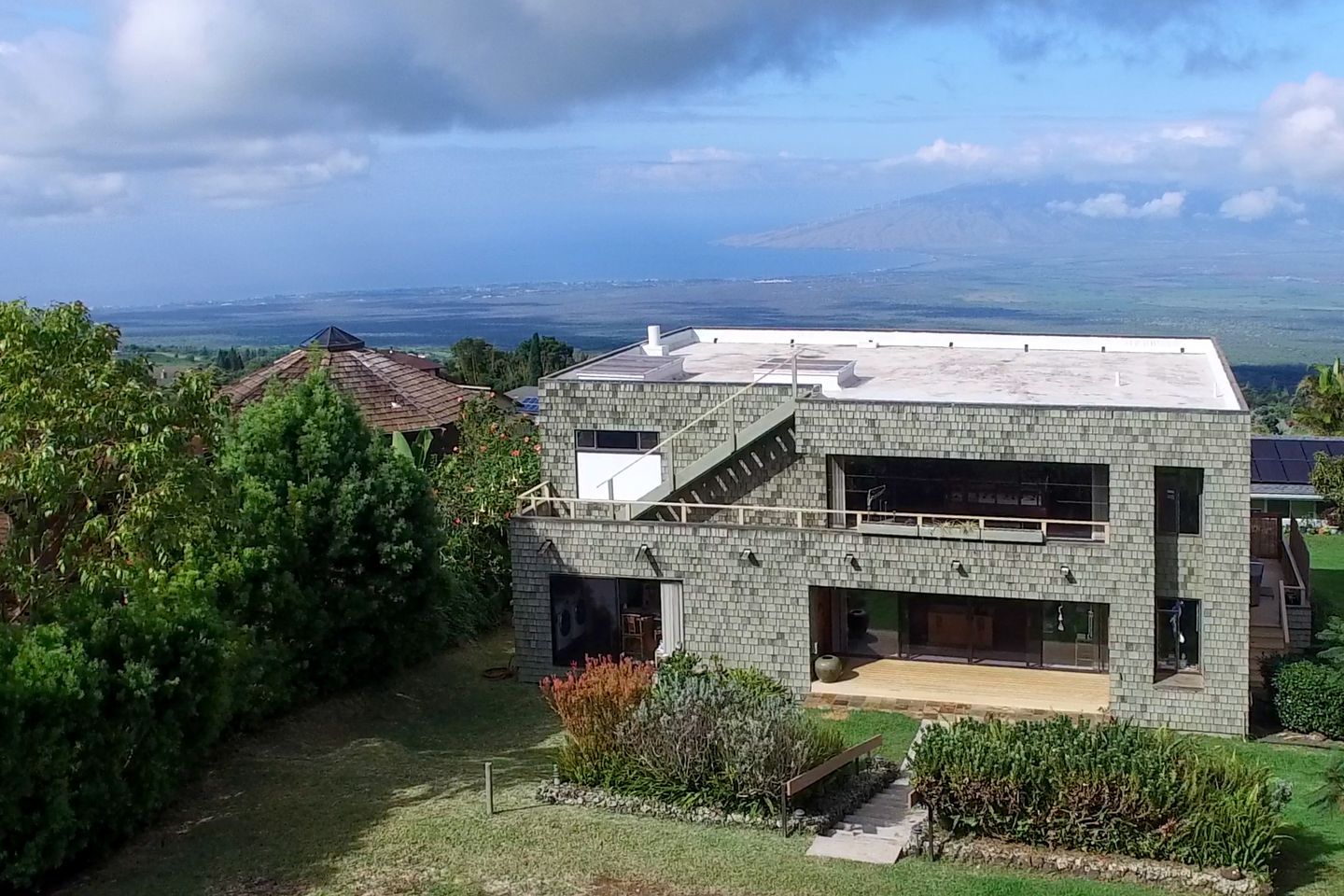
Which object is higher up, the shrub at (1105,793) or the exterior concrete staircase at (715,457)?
the exterior concrete staircase at (715,457)

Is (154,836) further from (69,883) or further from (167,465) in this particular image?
(167,465)

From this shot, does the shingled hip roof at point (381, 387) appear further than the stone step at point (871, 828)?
Yes

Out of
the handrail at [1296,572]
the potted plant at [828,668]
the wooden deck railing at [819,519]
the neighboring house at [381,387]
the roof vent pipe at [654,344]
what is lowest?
the potted plant at [828,668]

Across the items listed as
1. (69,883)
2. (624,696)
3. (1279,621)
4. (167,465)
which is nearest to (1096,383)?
(1279,621)

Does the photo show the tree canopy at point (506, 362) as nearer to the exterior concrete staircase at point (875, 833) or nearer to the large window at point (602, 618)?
the large window at point (602, 618)

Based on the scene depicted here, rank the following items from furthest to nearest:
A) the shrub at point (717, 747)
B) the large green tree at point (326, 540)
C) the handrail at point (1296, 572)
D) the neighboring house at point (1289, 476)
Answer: the neighboring house at point (1289, 476) → the handrail at point (1296, 572) → the large green tree at point (326, 540) → the shrub at point (717, 747)

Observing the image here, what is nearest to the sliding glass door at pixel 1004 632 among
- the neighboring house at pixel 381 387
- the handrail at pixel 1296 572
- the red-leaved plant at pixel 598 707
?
the handrail at pixel 1296 572

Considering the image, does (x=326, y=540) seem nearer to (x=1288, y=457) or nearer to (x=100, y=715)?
(x=100, y=715)
